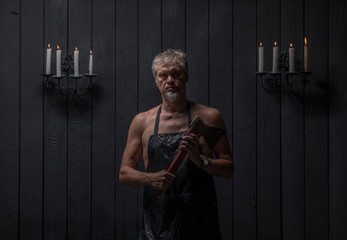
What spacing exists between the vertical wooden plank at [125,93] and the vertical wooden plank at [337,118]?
4.31ft

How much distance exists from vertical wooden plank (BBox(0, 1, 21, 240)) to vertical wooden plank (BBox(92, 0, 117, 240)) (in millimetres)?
562

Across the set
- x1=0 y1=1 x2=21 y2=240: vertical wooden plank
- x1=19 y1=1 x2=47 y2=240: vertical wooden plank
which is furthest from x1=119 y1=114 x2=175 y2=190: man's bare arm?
x1=0 y1=1 x2=21 y2=240: vertical wooden plank

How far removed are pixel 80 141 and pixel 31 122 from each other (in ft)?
1.25

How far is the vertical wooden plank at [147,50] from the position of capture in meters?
2.54

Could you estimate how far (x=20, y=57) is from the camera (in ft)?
8.56

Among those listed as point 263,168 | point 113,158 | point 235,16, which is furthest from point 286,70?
point 113,158

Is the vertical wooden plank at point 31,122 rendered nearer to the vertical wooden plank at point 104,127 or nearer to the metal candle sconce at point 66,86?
the metal candle sconce at point 66,86

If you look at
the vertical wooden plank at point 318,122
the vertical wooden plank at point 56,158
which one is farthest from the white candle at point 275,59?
the vertical wooden plank at point 56,158

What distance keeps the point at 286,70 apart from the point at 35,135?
5.87 ft

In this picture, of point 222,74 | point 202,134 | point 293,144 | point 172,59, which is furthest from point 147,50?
point 293,144

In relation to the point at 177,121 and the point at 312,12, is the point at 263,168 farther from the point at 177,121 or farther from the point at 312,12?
the point at 312,12

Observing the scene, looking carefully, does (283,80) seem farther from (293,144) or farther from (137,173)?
(137,173)

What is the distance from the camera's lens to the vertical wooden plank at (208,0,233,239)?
2480 millimetres

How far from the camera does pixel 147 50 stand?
2541 millimetres
